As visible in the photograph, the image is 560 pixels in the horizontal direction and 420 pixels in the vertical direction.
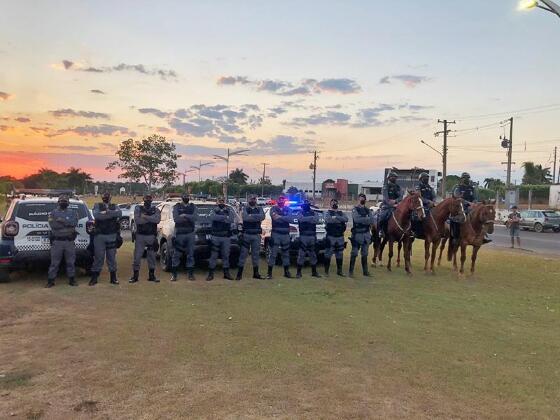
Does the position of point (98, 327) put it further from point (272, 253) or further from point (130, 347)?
point (272, 253)

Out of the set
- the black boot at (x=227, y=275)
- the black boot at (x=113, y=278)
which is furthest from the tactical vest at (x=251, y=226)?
the black boot at (x=113, y=278)

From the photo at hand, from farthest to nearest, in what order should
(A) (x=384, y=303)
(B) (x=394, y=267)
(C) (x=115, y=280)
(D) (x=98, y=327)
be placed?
(B) (x=394, y=267)
(C) (x=115, y=280)
(A) (x=384, y=303)
(D) (x=98, y=327)

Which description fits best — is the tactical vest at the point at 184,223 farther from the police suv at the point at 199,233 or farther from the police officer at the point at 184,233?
the police suv at the point at 199,233

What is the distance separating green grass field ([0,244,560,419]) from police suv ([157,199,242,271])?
1.29 metres

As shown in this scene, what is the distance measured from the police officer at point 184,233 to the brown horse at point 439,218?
6.18 metres

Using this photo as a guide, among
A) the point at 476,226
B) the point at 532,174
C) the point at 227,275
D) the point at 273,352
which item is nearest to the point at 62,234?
the point at 227,275

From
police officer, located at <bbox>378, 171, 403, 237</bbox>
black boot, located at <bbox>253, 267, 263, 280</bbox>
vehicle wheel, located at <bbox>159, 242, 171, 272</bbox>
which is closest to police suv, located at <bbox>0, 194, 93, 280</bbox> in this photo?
vehicle wheel, located at <bbox>159, 242, 171, 272</bbox>

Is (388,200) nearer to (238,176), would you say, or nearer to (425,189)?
(425,189)

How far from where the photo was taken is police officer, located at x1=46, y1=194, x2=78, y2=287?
971 cm

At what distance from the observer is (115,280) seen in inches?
417

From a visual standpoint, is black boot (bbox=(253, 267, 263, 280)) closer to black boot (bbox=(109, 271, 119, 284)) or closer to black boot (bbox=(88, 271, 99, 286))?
black boot (bbox=(109, 271, 119, 284))

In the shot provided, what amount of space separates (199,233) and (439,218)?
627cm

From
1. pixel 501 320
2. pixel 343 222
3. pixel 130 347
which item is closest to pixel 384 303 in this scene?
pixel 501 320

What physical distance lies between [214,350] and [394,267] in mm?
9142
